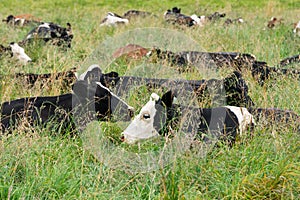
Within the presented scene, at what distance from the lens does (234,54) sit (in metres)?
5.95

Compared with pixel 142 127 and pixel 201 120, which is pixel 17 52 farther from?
pixel 201 120

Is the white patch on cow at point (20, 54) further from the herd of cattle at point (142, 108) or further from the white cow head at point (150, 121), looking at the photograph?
the white cow head at point (150, 121)

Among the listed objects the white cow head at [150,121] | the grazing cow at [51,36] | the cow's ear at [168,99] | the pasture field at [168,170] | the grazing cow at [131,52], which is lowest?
the pasture field at [168,170]

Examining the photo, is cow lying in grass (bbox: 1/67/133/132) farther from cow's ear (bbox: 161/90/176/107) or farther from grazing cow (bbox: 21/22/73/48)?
grazing cow (bbox: 21/22/73/48)

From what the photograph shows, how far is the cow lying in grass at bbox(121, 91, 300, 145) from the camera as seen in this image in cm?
362

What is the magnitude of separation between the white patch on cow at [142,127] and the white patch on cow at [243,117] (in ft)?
2.07

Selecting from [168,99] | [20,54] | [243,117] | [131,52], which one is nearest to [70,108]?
[168,99]

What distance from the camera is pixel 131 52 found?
641 centimetres

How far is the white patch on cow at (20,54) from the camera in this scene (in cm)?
659

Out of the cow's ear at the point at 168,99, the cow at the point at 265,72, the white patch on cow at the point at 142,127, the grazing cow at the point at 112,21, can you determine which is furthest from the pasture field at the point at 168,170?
the grazing cow at the point at 112,21

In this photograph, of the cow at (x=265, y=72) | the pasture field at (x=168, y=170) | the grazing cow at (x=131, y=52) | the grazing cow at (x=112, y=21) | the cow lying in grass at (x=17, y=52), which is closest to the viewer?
the pasture field at (x=168, y=170)

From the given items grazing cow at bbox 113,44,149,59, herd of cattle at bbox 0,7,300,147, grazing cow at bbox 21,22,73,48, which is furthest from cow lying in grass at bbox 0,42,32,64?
herd of cattle at bbox 0,7,300,147

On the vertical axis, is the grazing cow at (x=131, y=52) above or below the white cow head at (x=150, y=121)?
above

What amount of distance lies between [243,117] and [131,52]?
9.80 feet
